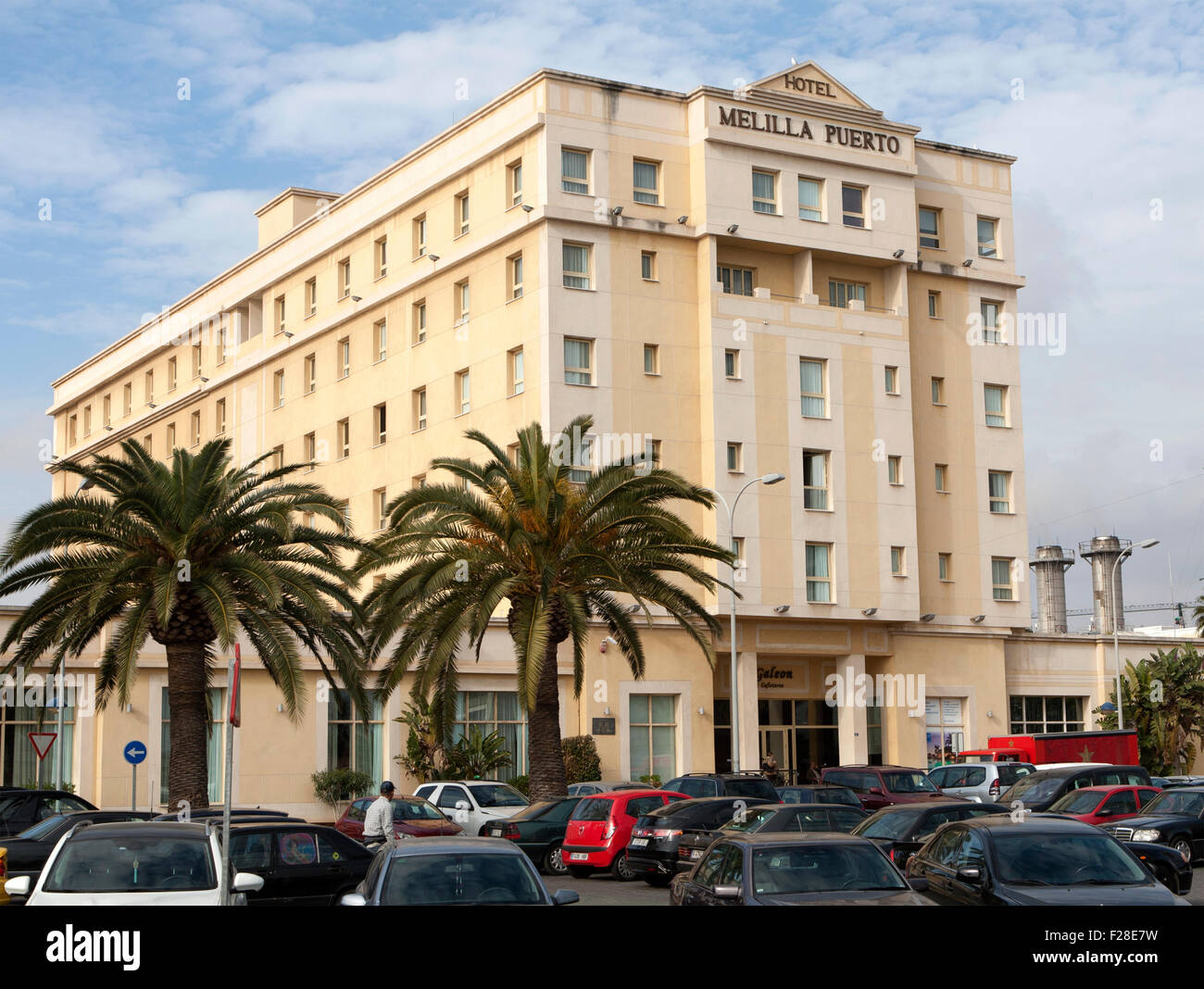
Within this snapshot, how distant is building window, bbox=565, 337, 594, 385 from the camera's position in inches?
1829

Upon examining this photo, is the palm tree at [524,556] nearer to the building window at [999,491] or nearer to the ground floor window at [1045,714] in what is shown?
the building window at [999,491]

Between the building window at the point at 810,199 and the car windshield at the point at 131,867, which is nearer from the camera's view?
the car windshield at the point at 131,867

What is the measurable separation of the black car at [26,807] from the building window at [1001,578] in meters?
37.2

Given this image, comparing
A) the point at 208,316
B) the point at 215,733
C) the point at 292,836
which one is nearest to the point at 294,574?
the point at 292,836

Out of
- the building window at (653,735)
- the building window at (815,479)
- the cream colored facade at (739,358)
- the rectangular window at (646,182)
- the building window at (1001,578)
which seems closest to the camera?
the building window at (653,735)

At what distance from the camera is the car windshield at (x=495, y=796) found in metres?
30.2

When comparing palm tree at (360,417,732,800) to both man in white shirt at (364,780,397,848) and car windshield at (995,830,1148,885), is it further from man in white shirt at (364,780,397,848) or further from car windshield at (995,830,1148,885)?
car windshield at (995,830,1148,885)

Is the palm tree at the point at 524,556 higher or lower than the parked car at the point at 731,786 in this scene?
higher

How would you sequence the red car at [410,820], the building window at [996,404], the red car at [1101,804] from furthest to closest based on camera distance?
the building window at [996,404], the red car at [410,820], the red car at [1101,804]

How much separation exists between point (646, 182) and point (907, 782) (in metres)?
24.5

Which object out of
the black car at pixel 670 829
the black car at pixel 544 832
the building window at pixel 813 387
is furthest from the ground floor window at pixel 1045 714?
the black car at pixel 670 829

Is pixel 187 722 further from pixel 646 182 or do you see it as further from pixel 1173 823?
pixel 646 182

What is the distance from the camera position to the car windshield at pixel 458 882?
37.6ft

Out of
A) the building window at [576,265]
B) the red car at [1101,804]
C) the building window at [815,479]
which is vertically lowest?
the red car at [1101,804]
